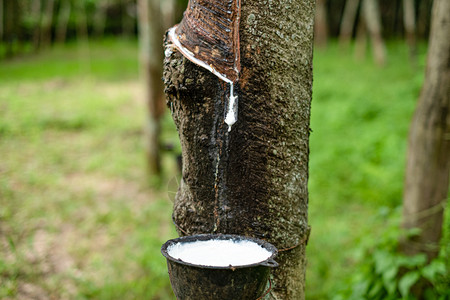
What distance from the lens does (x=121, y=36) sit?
82.2 feet

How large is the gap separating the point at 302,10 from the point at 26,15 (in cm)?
1898

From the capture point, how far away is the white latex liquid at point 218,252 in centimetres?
138

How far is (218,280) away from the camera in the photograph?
48.0 inches

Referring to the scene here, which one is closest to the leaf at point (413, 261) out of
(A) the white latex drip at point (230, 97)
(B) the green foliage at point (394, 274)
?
(B) the green foliage at point (394, 274)

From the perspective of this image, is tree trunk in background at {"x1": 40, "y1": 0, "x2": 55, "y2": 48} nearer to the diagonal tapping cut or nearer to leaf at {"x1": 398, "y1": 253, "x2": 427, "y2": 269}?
leaf at {"x1": 398, "y1": 253, "x2": 427, "y2": 269}

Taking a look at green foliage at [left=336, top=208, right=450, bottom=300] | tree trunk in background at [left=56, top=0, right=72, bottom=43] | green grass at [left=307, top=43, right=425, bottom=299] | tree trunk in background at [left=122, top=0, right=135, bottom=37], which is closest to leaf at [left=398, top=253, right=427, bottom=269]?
green foliage at [left=336, top=208, right=450, bottom=300]

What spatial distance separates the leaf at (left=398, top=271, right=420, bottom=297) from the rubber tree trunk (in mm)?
1519

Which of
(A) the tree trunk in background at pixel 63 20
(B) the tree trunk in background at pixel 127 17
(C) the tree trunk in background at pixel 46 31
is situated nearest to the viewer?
(C) the tree trunk in background at pixel 46 31

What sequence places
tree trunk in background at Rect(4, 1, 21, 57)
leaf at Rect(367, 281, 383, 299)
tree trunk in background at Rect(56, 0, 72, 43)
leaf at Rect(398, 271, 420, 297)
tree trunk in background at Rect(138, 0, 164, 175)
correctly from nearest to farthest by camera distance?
leaf at Rect(398, 271, 420, 297), leaf at Rect(367, 281, 383, 299), tree trunk in background at Rect(138, 0, 164, 175), tree trunk in background at Rect(4, 1, 21, 57), tree trunk in background at Rect(56, 0, 72, 43)

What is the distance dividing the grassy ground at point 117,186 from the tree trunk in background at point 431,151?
39cm

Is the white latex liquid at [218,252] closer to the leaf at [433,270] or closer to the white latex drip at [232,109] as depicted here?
the white latex drip at [232,109]

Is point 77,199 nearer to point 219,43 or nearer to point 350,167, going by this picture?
point 350,167

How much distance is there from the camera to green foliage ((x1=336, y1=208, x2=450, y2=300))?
2787 mm

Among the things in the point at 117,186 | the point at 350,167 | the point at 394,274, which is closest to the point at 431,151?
the point at 394,274
